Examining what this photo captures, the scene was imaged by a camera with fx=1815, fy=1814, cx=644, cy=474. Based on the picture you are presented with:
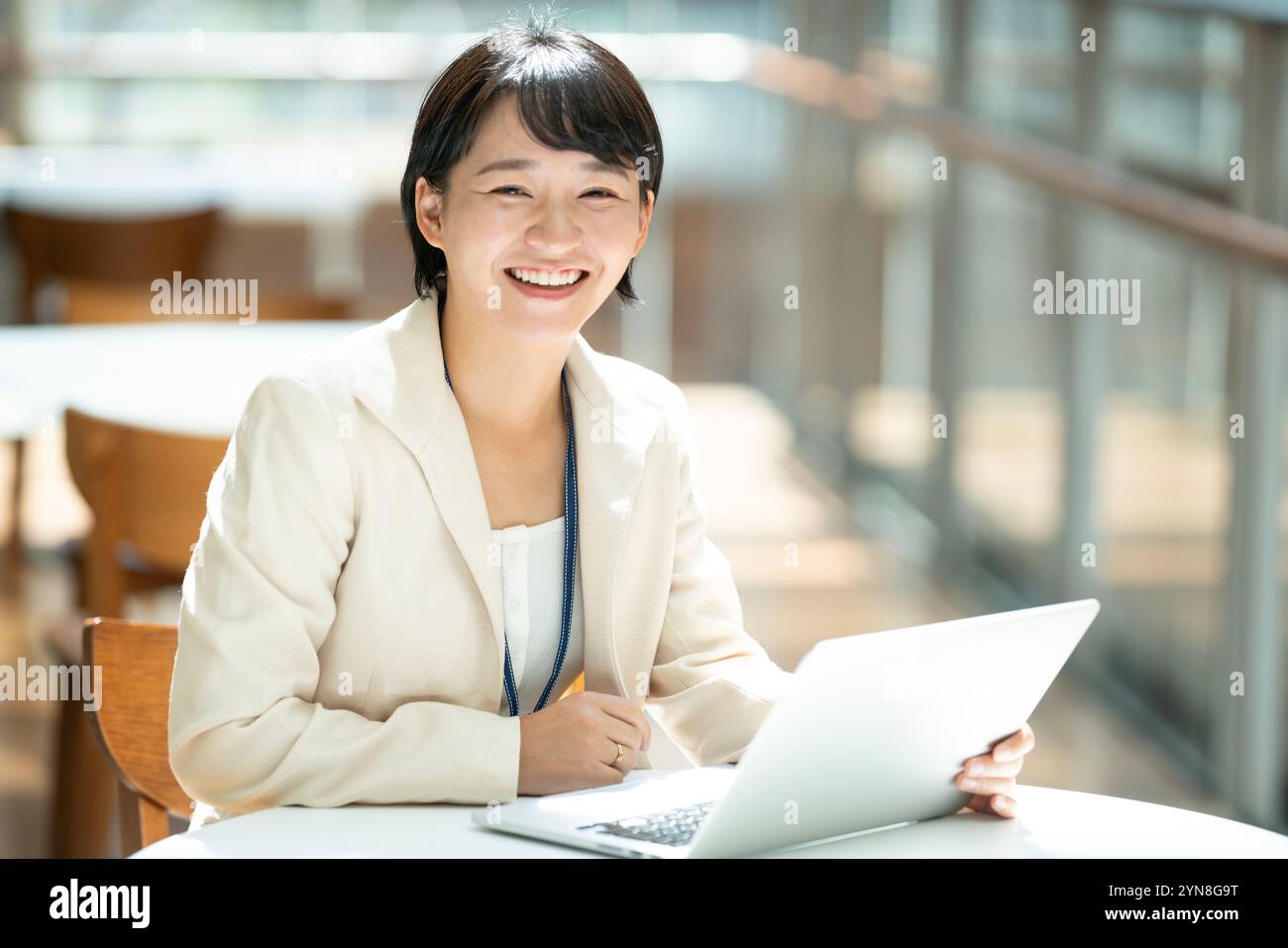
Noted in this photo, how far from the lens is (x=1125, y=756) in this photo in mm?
3656

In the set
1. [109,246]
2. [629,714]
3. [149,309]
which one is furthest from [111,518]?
[109,246]

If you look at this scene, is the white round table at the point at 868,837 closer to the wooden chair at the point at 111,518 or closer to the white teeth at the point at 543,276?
the white teeth at the point at 543,276

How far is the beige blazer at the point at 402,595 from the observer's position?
1.46 m

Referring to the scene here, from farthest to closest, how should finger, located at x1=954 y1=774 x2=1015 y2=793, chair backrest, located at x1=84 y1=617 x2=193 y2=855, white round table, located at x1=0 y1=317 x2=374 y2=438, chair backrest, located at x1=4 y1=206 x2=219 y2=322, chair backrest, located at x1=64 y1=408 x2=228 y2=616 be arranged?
chair backrest, located at x1=4 y1=206 x2=219 y2=322
white round table, located at x1=0 y1=317 x2=374 y2=438
chair backrest, located at x1=64 y1=408 x2=228 y2=616
chair backrest, located at x1=84 y1=617 x2=193 y2=855
finger, located at x1=954 y1=774 x2=1015 y2=793

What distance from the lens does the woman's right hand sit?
4.83ft

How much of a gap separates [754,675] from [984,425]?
10.5 feet


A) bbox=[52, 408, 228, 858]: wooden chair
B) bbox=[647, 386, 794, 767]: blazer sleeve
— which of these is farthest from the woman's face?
bbox=[52, 408, 228, 858]: wooden chair

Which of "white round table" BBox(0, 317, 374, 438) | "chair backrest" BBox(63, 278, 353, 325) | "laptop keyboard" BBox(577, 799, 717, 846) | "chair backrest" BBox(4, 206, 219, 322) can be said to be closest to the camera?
"laptop keyboard" BBox(577, 799, 717, 846)

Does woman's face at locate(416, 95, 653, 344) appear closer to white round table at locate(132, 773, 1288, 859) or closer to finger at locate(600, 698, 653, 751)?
finger at locate(600, 698, 653, 751)

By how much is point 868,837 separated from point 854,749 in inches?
5.7

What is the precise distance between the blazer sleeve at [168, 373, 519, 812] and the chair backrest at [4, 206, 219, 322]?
3865mm

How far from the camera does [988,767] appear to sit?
1406 millimetres
